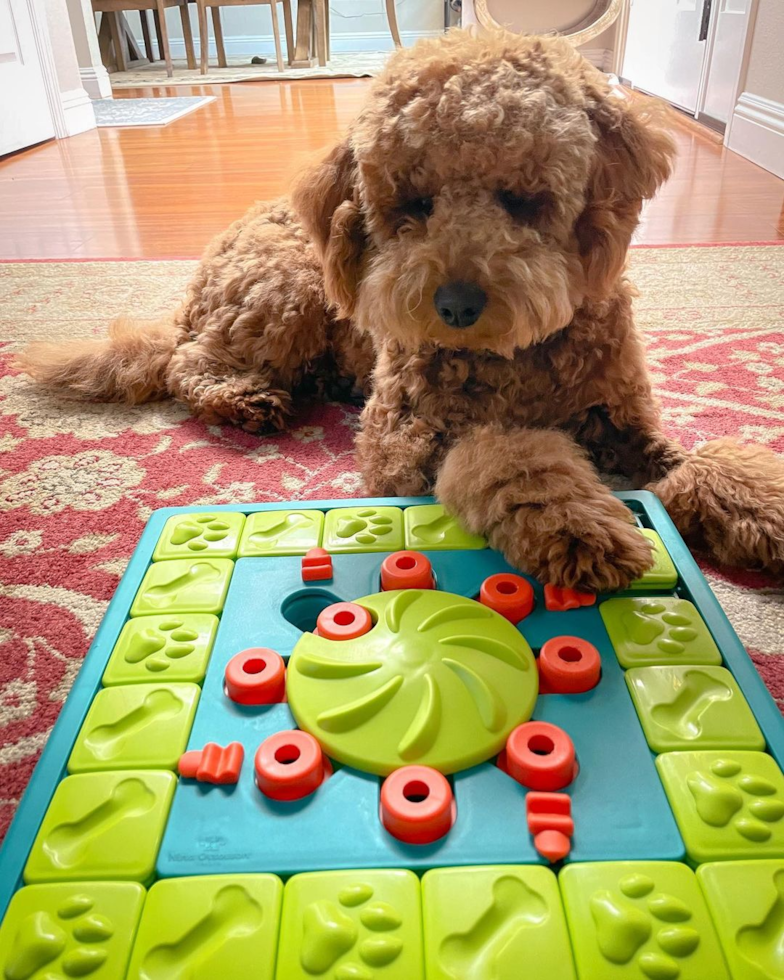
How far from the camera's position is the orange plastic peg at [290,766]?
0.61 meters

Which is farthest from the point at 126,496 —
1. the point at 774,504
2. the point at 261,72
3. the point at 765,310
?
the point at 261,72

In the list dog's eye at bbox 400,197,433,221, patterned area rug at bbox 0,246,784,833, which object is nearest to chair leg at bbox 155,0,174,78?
patterned area rug at bbox 0,246,784,833

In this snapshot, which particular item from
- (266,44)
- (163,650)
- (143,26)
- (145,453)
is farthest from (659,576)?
(266,44)

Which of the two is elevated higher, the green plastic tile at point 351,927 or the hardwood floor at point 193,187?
the green plastic tile at point 351,927

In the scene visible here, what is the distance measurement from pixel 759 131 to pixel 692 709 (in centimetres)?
303

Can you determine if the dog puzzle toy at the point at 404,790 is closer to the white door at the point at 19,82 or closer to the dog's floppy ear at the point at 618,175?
the dog's floppy ear at the point at 618,175

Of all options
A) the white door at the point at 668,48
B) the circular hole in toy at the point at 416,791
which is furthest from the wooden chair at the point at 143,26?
the circular hole in toy at the point at 416,791

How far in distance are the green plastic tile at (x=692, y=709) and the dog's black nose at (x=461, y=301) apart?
0.42 metres

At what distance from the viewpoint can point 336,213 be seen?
1045 mm

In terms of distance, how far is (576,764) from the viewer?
2.06 feet

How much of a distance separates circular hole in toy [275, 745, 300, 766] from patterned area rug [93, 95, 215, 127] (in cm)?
437

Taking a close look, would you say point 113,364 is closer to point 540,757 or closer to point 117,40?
point 540,757

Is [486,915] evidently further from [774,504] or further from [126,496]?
[126,496]

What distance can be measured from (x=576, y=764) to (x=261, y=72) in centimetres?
656
